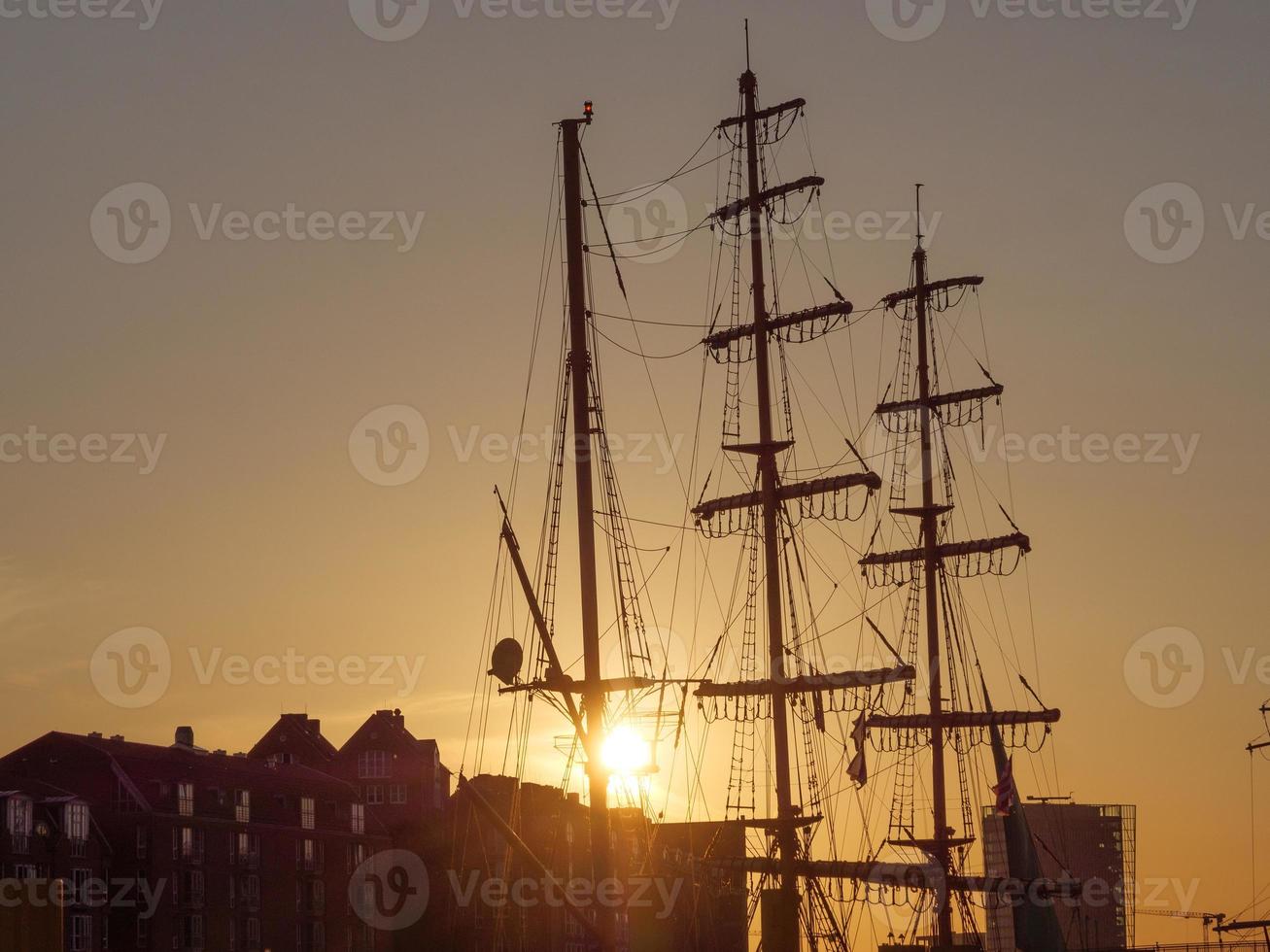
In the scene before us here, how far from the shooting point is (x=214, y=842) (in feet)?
361

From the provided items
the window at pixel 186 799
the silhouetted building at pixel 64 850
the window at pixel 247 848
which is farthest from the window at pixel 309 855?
the silhouetted building at pixel 64 850

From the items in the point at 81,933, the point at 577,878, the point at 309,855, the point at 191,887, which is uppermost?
the point at 577,878

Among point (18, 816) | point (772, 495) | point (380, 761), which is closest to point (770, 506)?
point (772, 495)

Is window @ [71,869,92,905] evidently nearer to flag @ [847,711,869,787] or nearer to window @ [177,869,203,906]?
window @ [177,869,203,906]

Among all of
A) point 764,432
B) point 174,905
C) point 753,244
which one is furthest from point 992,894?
point 174,905

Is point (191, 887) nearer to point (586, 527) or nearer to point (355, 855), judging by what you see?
point (355, 855)

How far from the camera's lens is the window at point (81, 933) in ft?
320

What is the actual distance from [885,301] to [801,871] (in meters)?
32.0

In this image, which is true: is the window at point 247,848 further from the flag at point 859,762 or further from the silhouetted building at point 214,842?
the flag at point 859,762

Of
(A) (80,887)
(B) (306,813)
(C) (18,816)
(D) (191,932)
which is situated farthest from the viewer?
(B) (306,813)

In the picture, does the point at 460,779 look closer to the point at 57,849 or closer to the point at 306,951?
the point at 57,849

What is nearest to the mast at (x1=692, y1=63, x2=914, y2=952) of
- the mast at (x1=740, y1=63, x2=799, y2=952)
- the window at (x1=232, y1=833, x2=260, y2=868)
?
the mast at (x1=740, y1=63, x2=799, y2=952)

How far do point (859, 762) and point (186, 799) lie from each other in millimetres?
49387

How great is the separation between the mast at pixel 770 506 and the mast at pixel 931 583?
49.5 feet
